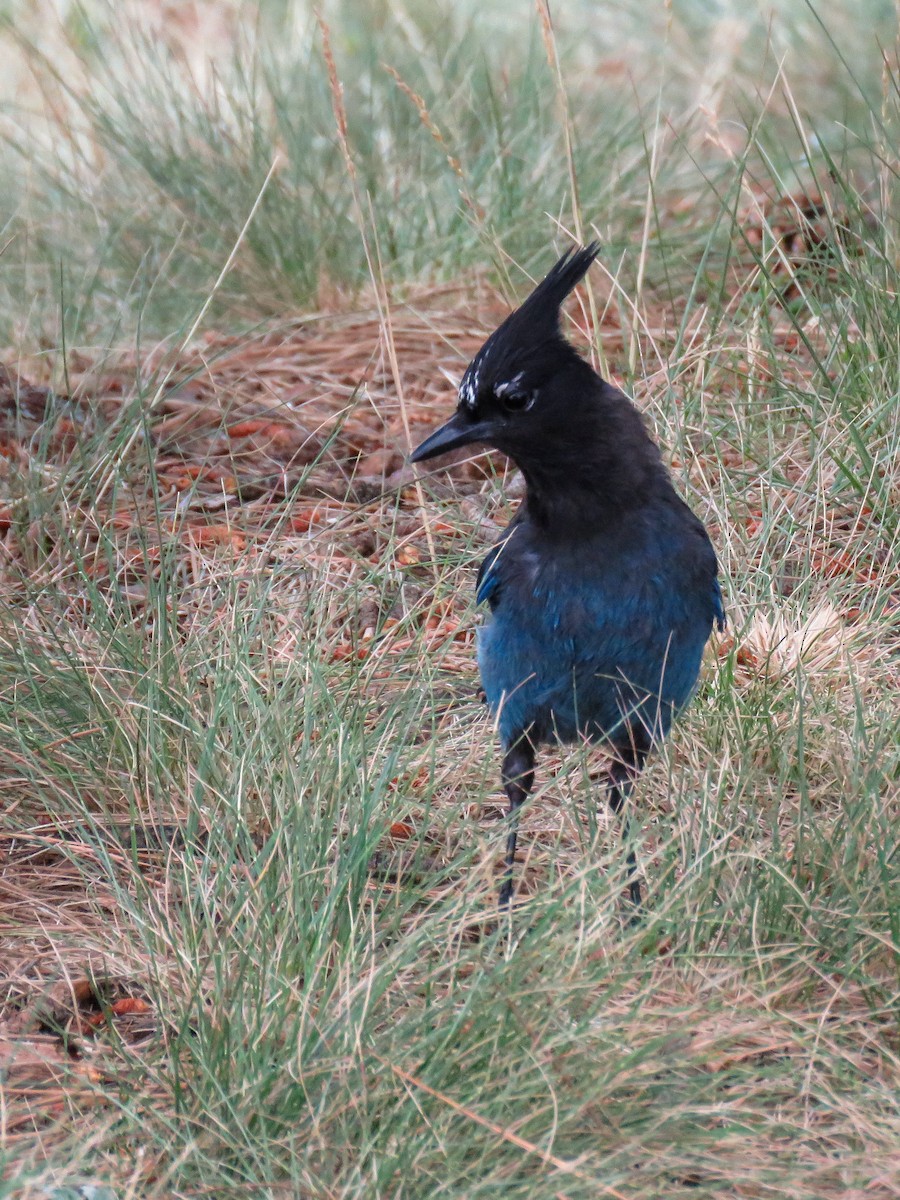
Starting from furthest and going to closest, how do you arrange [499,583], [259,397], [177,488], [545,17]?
[259,397] → [177,488] → [545,17] → [499,583]

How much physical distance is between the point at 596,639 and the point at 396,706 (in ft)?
1.56

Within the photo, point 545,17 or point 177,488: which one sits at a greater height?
point 545,17

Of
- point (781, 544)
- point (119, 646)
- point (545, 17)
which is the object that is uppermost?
point (545, 17)

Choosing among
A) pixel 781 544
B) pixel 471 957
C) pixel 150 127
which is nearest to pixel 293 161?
pixel 150 127

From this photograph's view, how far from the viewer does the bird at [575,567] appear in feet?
9.51

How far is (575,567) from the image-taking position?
293cm

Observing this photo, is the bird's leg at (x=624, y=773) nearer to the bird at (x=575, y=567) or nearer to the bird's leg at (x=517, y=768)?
the bird at (x=575, y=567)

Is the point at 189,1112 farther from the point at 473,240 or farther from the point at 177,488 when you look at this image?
the point at 473,240

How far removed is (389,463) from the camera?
4426 millimetres

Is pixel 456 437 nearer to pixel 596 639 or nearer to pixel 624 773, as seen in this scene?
pixel 596 639

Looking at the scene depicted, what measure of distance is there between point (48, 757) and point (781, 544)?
1.73m

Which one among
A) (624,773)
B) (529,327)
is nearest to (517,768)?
(624,773)

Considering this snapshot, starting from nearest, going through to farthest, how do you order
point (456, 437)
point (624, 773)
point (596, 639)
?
point (596, 639), point (456, 437), point (624, 773)

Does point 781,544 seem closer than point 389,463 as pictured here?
Yes
